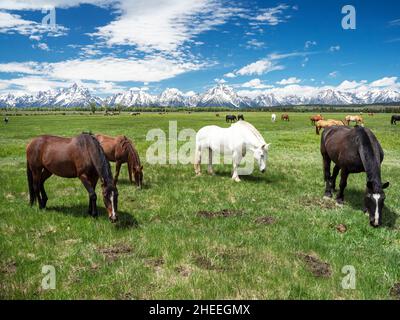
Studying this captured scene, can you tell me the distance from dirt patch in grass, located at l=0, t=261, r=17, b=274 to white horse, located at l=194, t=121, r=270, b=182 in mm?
9790

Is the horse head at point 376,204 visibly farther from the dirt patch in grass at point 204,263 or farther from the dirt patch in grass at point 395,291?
the dirt patch in grass at point 204,263

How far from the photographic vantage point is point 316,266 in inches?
268

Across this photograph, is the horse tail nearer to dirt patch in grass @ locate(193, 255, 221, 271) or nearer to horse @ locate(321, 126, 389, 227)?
dirt patch in grass @ locate(193, 255, 221, 271)

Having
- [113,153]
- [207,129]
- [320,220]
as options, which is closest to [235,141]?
[207,129]

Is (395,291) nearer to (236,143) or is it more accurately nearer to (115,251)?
(115,251)

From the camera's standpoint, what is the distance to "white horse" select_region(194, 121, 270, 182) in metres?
14.2

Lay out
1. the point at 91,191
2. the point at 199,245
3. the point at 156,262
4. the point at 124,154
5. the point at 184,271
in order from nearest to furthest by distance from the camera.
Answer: the point at 184,271 < the point at 156,262 < the point at 199,245 < the point at 91,191 < the point at 124,154

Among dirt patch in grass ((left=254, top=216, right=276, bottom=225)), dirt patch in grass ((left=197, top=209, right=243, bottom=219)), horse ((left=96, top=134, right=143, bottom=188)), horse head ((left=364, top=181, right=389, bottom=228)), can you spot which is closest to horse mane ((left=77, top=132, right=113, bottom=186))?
dirt patch in grass ((left=197, top=209, right=243, bottom=219))

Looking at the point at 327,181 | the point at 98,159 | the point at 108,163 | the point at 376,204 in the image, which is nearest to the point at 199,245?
the point at 108,163

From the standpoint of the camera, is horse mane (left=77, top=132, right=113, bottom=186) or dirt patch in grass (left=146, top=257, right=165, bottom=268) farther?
horse mane (left=77, top=132, right=113, bottom=186)

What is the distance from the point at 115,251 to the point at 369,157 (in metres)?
7.40

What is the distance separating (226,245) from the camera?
7758 millimetres

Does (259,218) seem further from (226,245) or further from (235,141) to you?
(235,141)

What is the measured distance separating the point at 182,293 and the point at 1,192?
9.98 m
